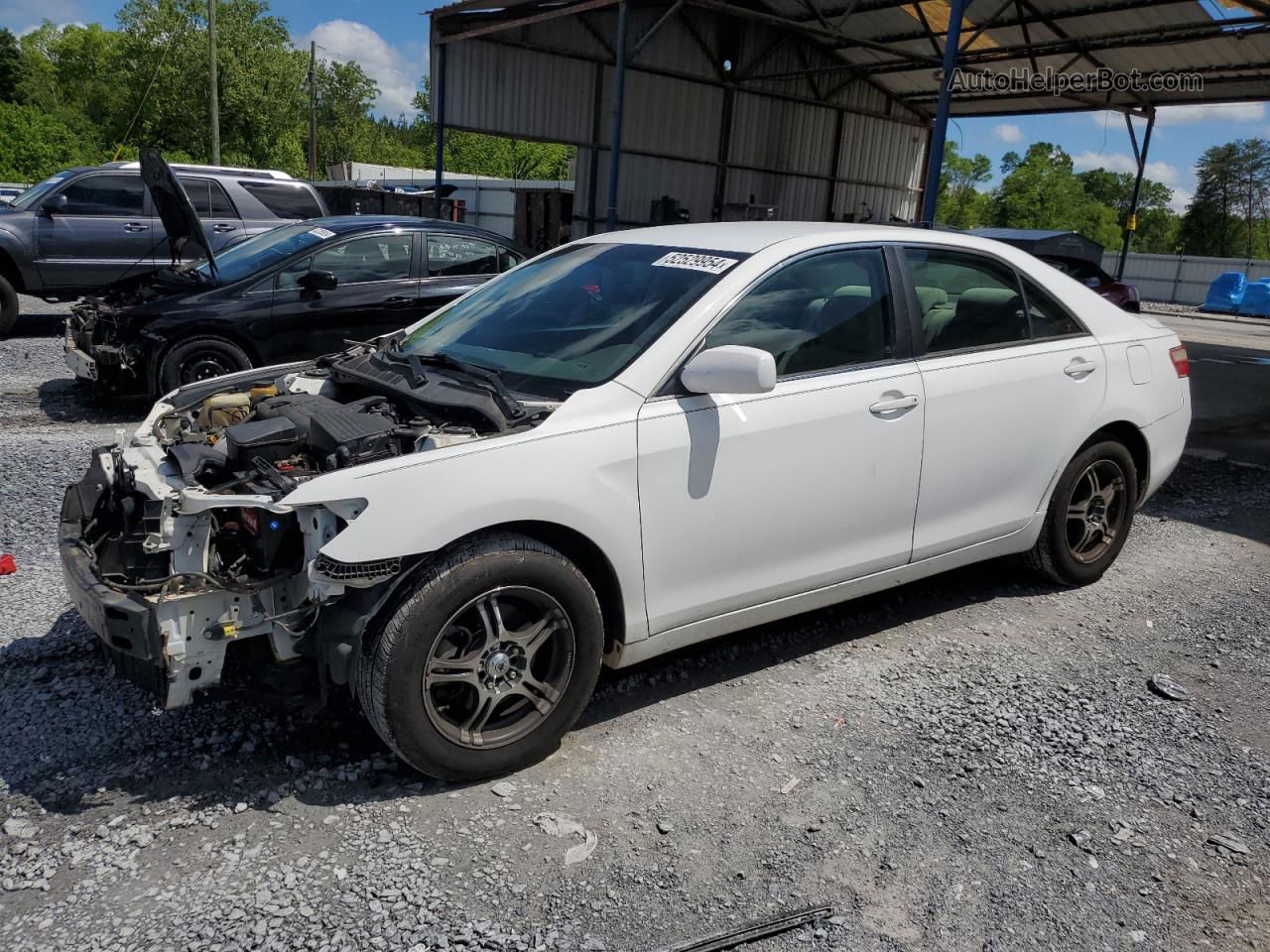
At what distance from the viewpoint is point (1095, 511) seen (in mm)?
4707

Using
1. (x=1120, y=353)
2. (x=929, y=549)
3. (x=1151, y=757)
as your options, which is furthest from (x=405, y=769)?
(x=1120, y=353)

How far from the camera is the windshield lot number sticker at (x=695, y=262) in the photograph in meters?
3.54

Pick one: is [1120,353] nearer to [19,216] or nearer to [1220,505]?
[1220,505]

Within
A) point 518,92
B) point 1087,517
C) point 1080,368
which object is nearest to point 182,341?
point 1080,368

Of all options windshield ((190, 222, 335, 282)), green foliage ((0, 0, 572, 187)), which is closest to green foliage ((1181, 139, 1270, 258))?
green foliage ((0, 0, 572, 187))

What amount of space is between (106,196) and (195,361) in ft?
19.4

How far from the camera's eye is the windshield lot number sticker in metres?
3.54

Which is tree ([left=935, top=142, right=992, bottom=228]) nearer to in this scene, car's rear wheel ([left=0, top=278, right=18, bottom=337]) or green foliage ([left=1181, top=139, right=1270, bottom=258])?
green foliage ([left=1181, top=139, right=1270, bottom=258])

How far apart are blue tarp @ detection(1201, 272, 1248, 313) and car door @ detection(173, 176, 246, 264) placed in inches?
1050

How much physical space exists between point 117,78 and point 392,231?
185 feet

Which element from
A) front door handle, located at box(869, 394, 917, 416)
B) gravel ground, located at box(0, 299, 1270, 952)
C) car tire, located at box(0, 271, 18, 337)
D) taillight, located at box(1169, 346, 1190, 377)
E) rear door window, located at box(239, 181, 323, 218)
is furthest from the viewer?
rear door window, located at box(239, 181, 323, 218)

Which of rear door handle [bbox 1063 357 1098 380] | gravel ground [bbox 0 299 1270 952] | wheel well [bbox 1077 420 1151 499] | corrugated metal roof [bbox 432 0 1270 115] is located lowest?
gravel ground [bbox 0 299 1270 952]

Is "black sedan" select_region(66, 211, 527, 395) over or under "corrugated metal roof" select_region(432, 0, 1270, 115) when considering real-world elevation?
under

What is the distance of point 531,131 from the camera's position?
62.2 feet
